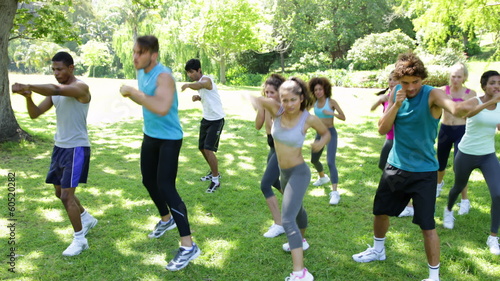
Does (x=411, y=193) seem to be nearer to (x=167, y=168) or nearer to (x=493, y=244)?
(x=493, y=244)

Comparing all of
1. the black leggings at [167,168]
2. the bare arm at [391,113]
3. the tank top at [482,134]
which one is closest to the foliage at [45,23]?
the black leggings at [167,168]

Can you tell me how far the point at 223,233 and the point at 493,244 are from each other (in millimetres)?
2950

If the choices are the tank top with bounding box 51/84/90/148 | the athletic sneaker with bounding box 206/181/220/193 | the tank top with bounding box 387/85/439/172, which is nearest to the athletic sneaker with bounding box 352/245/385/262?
the tank top with bounding box 387/85/439/172

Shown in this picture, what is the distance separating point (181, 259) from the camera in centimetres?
383

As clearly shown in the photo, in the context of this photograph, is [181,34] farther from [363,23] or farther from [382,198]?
[382,198]

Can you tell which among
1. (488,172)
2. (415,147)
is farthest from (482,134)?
(415,147)

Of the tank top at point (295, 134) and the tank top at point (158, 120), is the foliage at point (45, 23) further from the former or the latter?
the tank top at point (295, 134)

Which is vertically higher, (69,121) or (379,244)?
(69,121)

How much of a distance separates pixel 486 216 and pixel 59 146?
5.27 m

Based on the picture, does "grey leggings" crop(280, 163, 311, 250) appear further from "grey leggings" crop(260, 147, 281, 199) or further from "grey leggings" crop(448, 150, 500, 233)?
"grey leggings" crop(448, 150, 500, 233)

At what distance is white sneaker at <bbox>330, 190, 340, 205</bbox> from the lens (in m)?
5.70

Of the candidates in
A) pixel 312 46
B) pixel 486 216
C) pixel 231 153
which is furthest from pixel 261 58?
pixel 486 216

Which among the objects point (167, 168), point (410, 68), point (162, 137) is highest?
point (410, 68)

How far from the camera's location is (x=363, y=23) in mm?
38562
